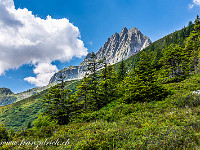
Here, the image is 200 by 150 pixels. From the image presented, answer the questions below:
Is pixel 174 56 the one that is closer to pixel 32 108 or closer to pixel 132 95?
pixel 132 95

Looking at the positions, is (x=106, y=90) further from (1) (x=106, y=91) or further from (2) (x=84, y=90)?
(2) (x=84, y=90)

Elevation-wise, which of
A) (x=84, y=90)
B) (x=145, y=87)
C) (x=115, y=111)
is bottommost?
(x=115, y=111)

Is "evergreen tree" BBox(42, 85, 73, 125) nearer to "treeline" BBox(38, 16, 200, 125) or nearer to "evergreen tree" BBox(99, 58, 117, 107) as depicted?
"treeline" BBox(38, 16, 200, 125)

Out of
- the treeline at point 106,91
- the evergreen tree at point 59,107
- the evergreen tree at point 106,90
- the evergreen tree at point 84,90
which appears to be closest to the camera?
the treeline at point 106,91

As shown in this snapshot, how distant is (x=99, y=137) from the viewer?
20.1ft

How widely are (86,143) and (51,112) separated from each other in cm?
1473

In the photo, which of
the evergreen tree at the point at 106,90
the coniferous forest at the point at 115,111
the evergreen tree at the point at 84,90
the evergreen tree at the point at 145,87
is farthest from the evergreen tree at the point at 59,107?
the evergreen tree at the point at 145,87

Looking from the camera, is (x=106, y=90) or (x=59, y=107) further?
(x=106, y=90)

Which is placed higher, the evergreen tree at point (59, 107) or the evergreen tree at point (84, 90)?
the evergreen tree at point (84, 90)

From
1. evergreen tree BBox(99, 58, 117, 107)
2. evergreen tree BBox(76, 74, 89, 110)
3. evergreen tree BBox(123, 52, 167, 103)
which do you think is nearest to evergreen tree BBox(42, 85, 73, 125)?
evergreen tree BBox(76, 74, 89, 110)

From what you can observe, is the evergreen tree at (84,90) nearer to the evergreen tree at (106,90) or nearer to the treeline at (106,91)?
the treeline at (106,91)

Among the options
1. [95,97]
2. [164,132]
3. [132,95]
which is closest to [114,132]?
[164,132]

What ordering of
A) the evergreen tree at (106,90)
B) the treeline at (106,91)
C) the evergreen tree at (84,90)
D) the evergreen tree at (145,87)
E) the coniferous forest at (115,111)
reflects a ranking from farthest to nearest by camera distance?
the evergreen tree at (84,90)
the evergreen tree at (106,90)
the treeline at (106,91)
the evergreen tree at (145,87)
the coniferous forest at (115,111)

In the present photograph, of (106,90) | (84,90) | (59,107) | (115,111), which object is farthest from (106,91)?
(59,107)
